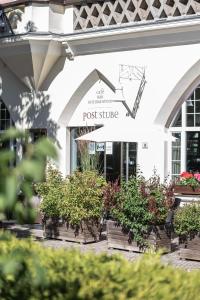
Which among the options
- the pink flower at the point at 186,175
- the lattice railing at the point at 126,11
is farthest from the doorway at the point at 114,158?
the lattice railing at the point at 126,11

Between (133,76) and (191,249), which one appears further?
(133,76)

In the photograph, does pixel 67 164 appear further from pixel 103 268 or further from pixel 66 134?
pixel 103 268

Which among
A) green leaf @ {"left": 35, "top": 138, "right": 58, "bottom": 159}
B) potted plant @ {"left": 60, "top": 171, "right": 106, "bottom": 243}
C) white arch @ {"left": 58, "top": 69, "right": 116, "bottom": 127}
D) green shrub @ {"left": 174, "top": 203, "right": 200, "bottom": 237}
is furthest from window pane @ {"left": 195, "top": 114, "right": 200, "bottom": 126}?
green leaf @ {"left": 35, "top": 138, "right": 58, "bottom": 159}

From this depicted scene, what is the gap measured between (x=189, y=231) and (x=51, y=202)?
3.22 meters

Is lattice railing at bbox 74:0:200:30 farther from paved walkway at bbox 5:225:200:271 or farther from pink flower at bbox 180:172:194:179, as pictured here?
paved walkway at bbox 5:225:200:271

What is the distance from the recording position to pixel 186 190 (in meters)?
13.6

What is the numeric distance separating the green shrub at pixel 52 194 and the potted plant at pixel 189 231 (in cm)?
275

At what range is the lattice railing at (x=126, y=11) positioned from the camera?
13922mm

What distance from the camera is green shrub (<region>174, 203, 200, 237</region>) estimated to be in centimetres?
1027

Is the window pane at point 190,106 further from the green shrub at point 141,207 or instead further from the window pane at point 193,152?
the green shrub at point 141,207

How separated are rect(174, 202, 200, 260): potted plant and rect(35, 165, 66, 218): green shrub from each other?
2745mm

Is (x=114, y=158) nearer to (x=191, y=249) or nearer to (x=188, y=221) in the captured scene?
(x=188, y=221)

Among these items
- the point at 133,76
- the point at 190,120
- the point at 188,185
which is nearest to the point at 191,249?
the point at 188,185

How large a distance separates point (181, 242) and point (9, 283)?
281 inches
